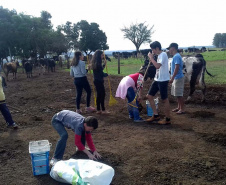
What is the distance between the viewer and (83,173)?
10.2 ft

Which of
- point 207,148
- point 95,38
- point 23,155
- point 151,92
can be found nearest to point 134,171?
point 207,148

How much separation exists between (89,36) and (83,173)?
50.9 metres

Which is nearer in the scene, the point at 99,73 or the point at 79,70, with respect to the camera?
the point at 99,73

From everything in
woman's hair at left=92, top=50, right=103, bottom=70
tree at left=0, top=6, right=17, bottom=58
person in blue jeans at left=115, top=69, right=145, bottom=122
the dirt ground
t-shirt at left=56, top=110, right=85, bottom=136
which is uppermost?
tree at left=0, top=6, right=17, bottom=58

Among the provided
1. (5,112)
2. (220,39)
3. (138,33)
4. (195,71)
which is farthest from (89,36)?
(220,39)

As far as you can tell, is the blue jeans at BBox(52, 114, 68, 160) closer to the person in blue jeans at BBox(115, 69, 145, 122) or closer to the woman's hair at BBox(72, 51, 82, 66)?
the person in blue jeans at BBox(115, 69, 145, 122)

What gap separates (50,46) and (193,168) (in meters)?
34.4

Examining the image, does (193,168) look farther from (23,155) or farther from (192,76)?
(192,76)

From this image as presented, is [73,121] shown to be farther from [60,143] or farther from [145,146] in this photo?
[145,146]

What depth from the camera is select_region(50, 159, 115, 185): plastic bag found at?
3.01m

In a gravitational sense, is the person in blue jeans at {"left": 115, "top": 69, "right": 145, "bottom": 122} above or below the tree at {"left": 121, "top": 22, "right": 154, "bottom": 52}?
below

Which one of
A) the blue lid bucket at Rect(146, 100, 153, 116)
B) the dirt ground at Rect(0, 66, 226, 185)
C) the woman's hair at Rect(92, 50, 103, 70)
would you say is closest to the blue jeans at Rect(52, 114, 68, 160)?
the dirt ground at Rect(0, 66, 226, 185)

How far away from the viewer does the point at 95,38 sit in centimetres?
5284

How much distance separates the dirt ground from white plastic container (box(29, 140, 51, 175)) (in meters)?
0.12
